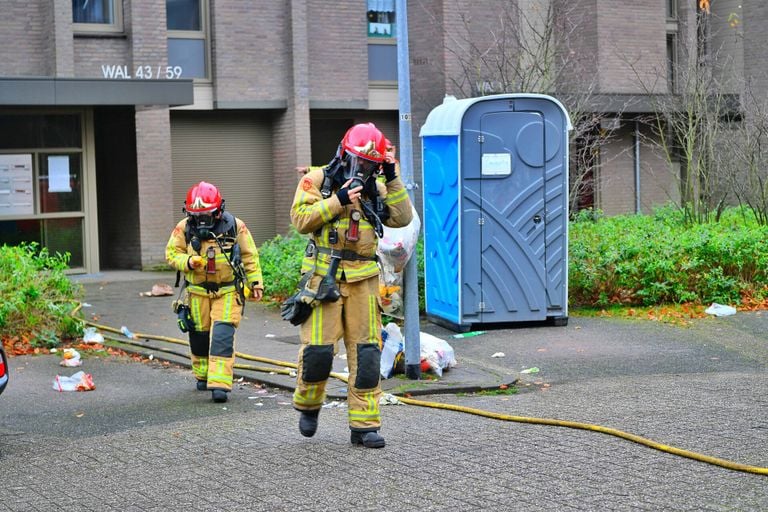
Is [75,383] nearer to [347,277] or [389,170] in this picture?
[347,277]

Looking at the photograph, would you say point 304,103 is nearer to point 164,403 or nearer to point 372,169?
point 164,403

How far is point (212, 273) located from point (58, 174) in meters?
10.3

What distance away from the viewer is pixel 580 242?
47.3 feet

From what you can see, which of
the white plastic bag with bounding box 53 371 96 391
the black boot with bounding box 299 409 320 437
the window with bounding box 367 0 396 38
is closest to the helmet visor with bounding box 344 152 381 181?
the black boot with bounding box 299 409 320 437

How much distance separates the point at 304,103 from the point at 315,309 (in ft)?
48.1

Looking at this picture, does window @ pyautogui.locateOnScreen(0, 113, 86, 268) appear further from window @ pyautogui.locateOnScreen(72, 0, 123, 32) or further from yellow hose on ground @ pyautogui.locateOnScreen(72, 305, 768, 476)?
yellow hose on ground @ pyautogui.locateOnScreen(72, 305, 768, 476)

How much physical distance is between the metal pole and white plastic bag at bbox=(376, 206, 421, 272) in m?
0.09

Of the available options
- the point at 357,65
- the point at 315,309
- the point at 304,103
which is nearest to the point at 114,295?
the point at 304,103

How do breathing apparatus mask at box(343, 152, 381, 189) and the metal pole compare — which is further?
the metal pole

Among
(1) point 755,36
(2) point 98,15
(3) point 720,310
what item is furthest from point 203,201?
(1) point 755,36

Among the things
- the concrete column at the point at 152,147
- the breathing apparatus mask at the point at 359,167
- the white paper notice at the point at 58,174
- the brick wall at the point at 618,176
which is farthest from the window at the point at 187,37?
the breathing apparatus mask at the point at 359,167

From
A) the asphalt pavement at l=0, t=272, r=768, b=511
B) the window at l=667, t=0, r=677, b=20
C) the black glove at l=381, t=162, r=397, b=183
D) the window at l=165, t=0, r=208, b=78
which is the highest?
the window at l=667, t=0, r=677, b=20

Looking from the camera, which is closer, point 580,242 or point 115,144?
point 580,242

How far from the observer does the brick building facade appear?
1875 cm
